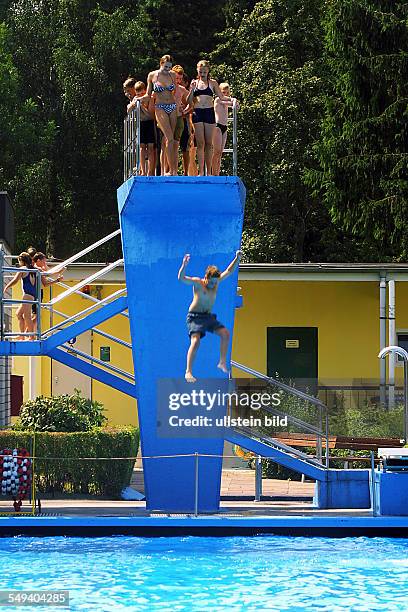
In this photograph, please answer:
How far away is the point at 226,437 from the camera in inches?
736

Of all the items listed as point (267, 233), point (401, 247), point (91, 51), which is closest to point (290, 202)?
point (267, 233)

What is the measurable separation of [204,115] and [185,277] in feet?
7.33

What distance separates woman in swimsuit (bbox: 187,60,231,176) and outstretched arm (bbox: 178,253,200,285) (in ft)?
3.91

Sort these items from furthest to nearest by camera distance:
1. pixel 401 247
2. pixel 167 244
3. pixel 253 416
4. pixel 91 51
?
pixel 91 51 < pixel 401 247 < pixel 253 416 < pixel 167 244

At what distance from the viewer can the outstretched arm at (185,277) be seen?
57.2 ft

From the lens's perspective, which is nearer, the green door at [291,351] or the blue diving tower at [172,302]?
the blue diving tower at [172,302]

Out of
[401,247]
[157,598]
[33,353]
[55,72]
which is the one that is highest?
[55,72]

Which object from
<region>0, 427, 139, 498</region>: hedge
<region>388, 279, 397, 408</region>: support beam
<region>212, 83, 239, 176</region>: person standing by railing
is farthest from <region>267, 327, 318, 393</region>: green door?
<region>212, 83, 239, 176</region>: person standing by railing

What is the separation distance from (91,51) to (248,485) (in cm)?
2898

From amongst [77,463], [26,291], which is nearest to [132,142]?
[26,291]

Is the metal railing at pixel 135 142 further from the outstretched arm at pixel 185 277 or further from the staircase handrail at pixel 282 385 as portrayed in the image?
the staircase handrail at pixel 282 385

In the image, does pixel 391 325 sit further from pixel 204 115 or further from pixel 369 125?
pixel 204 115

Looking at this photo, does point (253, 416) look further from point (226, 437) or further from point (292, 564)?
point (292, 564)

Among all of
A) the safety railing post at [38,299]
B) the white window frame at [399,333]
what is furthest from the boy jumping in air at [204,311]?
the white window frame at [399,333]
